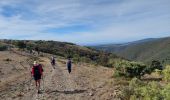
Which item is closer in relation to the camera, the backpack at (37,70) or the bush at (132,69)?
the backpack at (37,70)

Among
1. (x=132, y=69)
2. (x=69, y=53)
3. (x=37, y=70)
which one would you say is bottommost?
(x=69, y=53)

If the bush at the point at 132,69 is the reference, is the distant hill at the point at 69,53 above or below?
below

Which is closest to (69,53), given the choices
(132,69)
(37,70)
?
(132,69)

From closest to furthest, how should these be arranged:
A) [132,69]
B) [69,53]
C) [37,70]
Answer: [37,70] → [132,69] → [69,53]

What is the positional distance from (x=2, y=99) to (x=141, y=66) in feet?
45.8

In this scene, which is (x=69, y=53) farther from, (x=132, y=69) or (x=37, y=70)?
(x=37, y=70)

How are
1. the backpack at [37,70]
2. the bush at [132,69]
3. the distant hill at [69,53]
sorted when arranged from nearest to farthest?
the backpack at [37,70] → the bush at [132,69] → the distant hill at [69,53]

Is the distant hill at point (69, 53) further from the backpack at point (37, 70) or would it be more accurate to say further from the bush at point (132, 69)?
the backpack at point (37, 70)

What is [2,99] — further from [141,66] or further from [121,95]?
[141,66]

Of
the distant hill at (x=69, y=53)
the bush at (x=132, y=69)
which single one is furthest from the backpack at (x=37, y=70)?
the distant hill at (x=69, y=53)

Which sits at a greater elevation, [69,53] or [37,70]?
[37,70]

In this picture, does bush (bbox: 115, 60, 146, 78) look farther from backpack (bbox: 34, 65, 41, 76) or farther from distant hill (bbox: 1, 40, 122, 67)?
distant hill (bbox: 1, 40, 122, 67)

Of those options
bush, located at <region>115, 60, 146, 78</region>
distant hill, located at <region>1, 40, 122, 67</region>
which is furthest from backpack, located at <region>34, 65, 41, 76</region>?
distant hill, located at <region>1, 40, 122, 67</region>

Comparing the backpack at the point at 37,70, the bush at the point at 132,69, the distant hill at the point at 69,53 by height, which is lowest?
the distant hill at the point at 69,53
